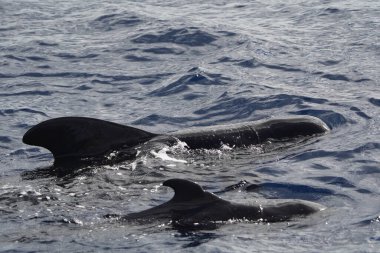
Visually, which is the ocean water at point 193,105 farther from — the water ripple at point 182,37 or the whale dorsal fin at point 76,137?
the whale dorsal fin at point 76,137

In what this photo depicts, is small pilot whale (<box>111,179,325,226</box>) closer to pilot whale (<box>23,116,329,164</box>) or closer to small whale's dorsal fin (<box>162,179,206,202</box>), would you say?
small whale's dorsal fin (<box>162,179,206,202</box>)

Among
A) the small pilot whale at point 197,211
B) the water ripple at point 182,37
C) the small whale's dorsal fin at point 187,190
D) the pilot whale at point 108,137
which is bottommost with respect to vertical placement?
the water ripple at point 182,37

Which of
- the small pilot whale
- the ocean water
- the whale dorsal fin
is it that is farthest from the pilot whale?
the small pilot whale

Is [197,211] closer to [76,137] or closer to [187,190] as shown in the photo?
[187,190]

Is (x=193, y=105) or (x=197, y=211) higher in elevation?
(x=197, y=211)

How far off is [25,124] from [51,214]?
21.7 ft

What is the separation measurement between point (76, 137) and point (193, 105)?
5.05 metres

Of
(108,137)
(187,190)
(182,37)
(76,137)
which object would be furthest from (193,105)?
(187,190)

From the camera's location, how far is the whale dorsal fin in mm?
13414

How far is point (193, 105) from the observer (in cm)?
1830

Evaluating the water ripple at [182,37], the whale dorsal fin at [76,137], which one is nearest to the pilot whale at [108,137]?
the whale dorsal fin at [76,137]

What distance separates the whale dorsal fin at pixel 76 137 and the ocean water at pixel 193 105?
439mm

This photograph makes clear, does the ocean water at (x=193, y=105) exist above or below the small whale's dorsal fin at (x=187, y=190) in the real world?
below

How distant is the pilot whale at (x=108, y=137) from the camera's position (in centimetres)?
1345
